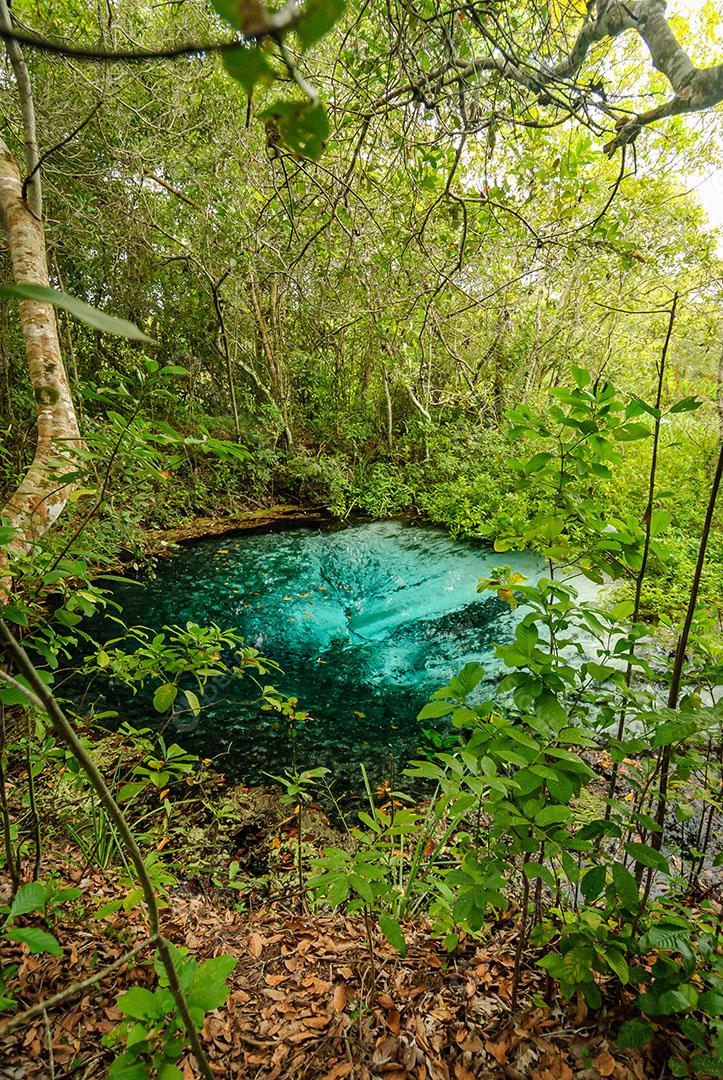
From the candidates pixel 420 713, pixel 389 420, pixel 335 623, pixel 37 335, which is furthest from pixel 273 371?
pixel 420 713

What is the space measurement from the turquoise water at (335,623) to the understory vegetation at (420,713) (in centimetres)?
21

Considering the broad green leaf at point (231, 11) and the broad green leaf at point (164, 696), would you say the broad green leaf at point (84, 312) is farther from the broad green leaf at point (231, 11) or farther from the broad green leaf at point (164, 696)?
the broad green leaf at point (164, 696)

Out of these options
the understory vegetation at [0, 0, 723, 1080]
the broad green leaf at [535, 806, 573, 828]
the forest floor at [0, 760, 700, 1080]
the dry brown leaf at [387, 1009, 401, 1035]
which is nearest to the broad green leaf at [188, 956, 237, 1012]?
the understory vegetation at [0, 0, 723, 1080]

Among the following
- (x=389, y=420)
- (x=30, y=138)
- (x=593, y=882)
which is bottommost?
(x=593, y=882)

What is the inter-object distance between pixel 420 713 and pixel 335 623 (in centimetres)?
419

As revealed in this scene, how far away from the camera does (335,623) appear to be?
554cm

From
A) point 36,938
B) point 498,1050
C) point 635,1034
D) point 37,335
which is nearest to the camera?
point 36,938

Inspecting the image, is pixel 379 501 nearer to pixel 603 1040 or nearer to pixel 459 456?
pixel 459 456

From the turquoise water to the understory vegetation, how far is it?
211 mm

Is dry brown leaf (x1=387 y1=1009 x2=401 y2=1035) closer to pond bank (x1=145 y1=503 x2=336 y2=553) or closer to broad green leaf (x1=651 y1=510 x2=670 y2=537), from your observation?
broad green leaf (x1=651 y1=510 x2=670 y2=537)

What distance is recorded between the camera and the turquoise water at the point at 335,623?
3.57 meters

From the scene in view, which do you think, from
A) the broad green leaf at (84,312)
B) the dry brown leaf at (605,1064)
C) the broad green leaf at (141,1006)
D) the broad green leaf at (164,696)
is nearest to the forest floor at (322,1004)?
the dry brown leaf at (605,1064)

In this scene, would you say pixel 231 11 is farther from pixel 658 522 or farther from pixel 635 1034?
pixel 635 1034

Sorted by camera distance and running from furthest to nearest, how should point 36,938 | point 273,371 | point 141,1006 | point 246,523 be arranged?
point 273,371 < point 246,523 < point 36,938 < point 141,1006
